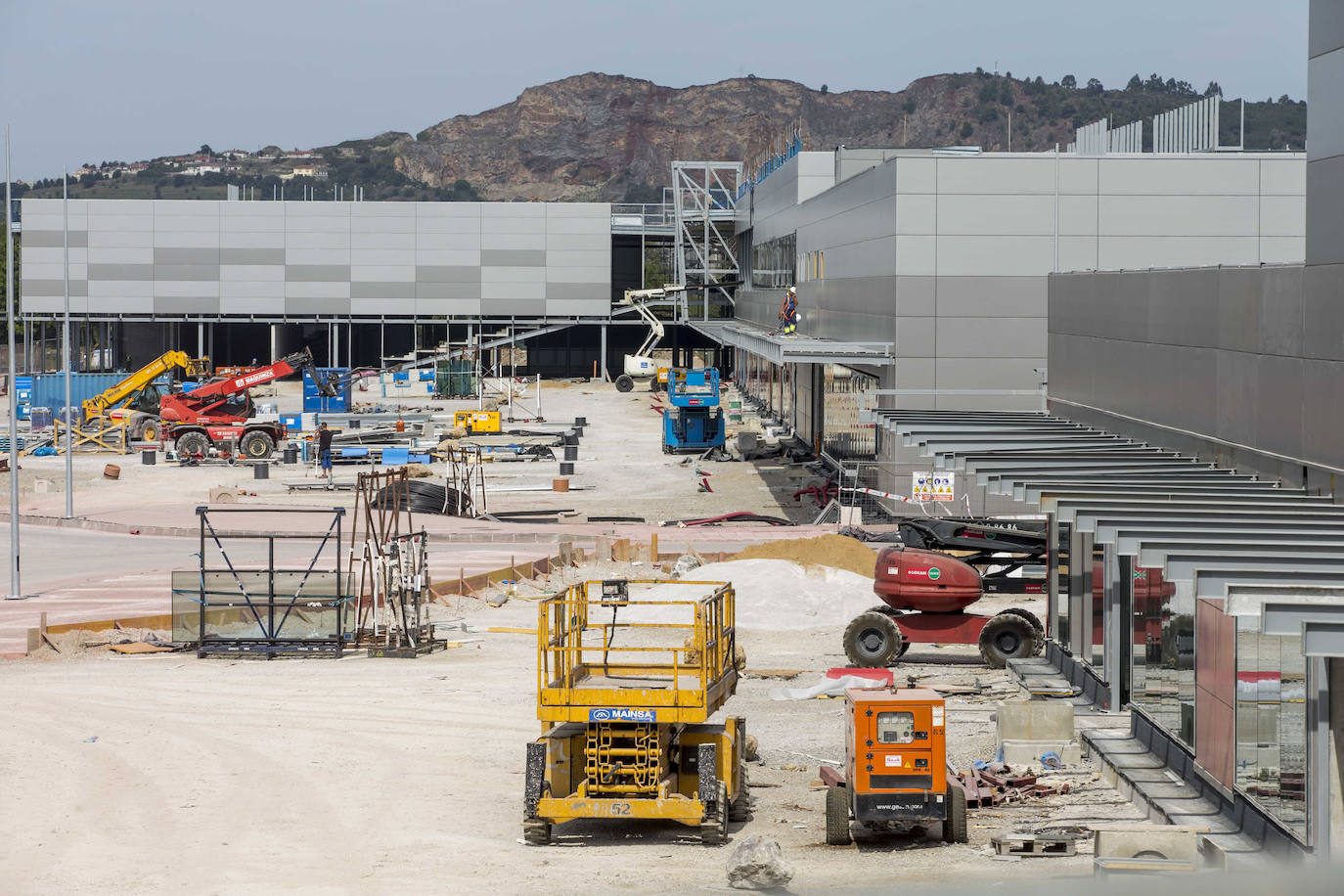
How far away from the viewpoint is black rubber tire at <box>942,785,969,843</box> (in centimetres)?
1525

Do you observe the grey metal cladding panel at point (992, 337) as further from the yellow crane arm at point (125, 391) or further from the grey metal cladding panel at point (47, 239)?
the grey metal cladding panel at point (47, 239)

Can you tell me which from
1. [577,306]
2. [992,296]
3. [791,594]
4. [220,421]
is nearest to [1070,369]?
[791,594]

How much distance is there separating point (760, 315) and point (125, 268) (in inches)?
1809

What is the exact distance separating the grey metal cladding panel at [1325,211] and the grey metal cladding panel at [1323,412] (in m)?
1.19

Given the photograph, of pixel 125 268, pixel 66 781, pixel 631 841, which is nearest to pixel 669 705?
pixel 631 841

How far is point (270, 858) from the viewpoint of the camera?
49.0 feet

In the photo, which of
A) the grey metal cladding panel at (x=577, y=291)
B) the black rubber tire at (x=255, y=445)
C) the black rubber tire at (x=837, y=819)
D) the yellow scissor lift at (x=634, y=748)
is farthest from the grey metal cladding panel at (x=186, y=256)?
the black rubber tire at (x=837, y=819)

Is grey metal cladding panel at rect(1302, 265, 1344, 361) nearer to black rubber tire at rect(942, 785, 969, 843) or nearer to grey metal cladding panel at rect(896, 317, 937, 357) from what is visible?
black rubber tire at rect(942, 785, 969, 843)

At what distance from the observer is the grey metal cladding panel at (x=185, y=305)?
344 feet

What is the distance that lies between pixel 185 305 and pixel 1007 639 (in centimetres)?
8956

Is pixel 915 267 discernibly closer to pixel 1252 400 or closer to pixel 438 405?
pixel 1252 400

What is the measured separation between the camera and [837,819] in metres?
15.3

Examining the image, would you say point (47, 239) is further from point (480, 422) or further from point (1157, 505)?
point (1157, 505)

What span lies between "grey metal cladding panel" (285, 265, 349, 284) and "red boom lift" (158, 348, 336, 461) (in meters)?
39.7
